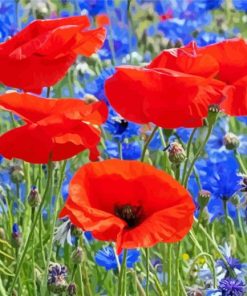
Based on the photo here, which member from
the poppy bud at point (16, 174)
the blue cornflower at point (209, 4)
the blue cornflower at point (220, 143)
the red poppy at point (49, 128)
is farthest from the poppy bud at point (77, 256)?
the blue cornflower at point (209, 4)

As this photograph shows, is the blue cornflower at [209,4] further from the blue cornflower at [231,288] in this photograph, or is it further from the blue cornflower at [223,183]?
the blue cornflower at [231,288]

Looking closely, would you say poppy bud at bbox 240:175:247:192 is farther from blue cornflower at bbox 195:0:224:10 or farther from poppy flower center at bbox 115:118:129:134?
blue cornflower at bbox 195:0:224:10

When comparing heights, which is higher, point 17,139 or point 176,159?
point 17,139

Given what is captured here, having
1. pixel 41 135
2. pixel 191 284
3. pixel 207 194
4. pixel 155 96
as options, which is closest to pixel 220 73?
pixel 155 96

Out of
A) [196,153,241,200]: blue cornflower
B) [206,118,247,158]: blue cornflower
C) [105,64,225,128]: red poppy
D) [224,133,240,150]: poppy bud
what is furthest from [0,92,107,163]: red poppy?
[206,118,247,158]: blue cornflower

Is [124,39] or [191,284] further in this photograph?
[124,39]

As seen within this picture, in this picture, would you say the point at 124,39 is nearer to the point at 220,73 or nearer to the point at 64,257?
the point at 64,257
